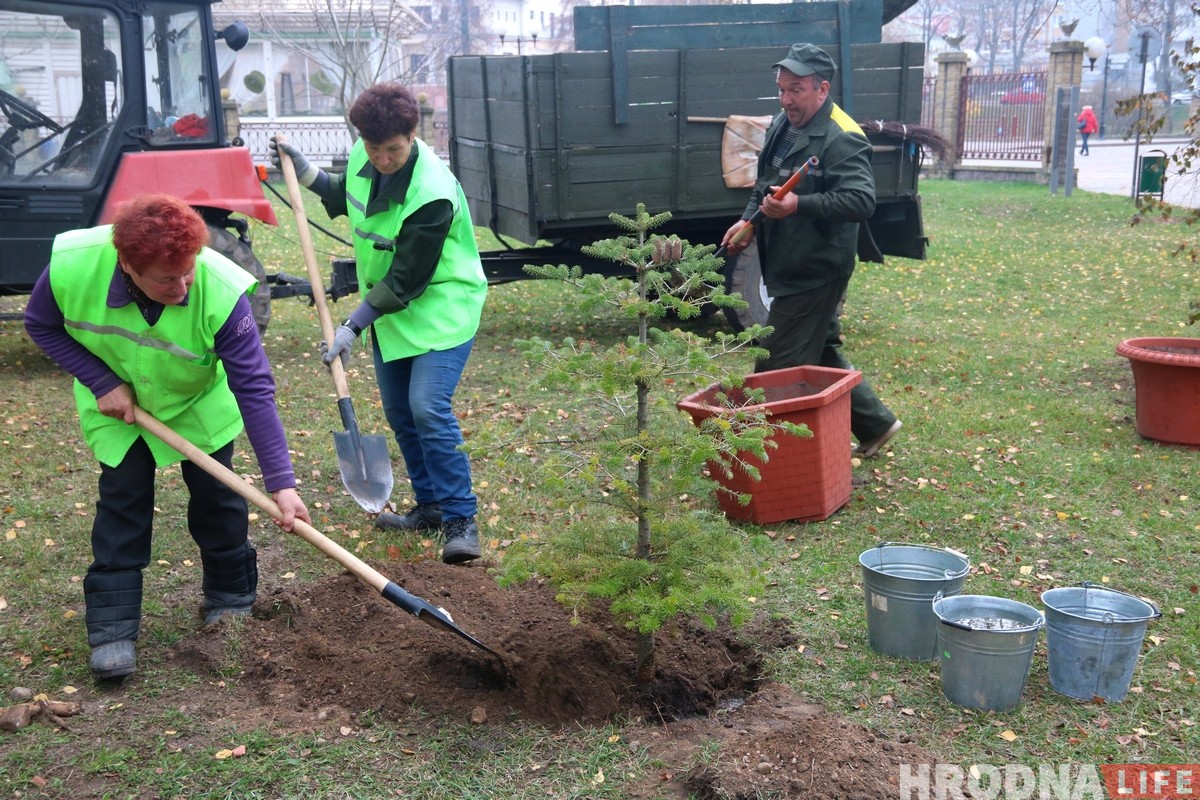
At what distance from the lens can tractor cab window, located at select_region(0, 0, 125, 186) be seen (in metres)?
7.32

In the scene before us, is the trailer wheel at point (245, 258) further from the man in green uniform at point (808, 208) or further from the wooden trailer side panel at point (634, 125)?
the man in green uniform at point (808, 208)

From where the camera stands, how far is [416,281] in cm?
428

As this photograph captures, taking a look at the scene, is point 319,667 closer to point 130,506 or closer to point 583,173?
point 130,506

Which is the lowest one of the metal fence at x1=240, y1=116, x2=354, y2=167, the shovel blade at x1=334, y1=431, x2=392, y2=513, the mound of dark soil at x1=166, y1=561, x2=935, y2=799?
the mound of dark soil at x1=166, y1=561, x2=935, y2=799

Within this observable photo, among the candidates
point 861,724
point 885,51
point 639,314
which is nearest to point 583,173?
point 885,51

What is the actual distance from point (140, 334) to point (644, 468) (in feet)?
5.39

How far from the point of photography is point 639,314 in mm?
3322

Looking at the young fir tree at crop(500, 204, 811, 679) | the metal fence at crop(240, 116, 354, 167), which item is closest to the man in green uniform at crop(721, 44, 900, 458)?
the young fir tree at crop(500, 204, 811, 679)

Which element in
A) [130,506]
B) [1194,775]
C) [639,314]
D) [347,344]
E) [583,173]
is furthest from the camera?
[583,173]

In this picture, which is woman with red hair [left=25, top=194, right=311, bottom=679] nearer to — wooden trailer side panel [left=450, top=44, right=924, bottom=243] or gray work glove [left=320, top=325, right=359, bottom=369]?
gray work glove [left=320, top=325, right=359, bottom=369]

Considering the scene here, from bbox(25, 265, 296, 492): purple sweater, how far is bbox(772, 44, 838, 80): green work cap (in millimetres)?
2864

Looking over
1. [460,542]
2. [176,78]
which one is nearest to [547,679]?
[460,542]

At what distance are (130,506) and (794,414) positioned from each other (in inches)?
107

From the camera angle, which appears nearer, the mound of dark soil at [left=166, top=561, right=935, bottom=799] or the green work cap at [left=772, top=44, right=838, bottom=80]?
the mound of dark soil at [left=166, top=561, right=935, bottom=799]
